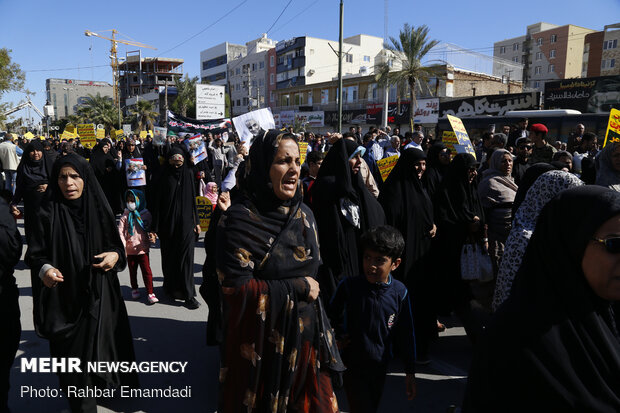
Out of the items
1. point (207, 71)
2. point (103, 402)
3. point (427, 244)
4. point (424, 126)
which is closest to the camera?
point (103, 402)

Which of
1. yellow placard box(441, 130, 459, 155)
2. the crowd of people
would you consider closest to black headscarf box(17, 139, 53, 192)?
the crowd of people

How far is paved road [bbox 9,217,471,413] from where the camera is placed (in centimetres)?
290

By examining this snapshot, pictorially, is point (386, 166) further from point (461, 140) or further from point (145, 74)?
point (145, 74)

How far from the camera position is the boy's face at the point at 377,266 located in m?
2.35

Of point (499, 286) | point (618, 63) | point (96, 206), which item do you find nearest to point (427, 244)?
point (499, 286)

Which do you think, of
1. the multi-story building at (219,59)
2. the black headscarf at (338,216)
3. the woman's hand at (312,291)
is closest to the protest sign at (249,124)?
the black headscarf at (338,216)

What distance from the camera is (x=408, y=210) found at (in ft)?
12.1

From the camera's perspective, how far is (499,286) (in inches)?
96.2

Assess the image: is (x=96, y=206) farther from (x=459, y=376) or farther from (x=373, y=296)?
(x=459, y=376)

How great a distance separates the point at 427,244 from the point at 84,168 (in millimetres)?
2874

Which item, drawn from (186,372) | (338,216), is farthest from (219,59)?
(186,372)

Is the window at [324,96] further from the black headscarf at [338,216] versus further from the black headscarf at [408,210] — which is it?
the black headscarf at [338,216]

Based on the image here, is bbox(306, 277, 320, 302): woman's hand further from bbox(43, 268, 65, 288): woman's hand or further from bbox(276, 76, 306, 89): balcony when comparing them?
bbox(276, 76, 306, 89): balcony

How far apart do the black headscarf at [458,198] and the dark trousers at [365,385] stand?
205 centimetres
